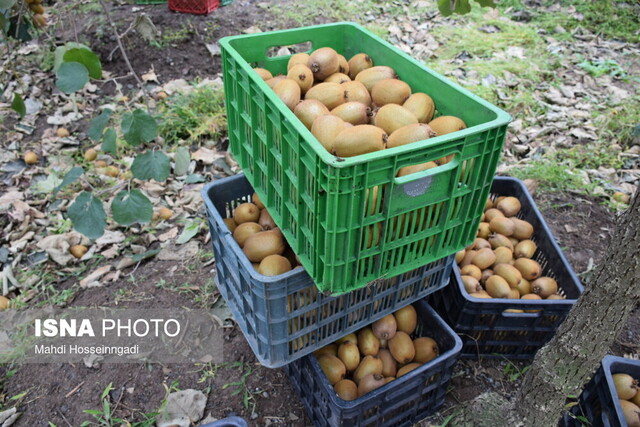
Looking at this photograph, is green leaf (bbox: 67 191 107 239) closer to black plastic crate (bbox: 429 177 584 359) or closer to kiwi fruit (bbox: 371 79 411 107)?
kiwi fruit (bbox: 371 79 411 107)

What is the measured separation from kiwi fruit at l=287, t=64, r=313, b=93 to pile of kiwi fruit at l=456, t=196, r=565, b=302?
112cm

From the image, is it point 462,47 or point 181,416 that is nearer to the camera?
point 181,416

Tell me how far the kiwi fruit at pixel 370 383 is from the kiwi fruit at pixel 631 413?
1.00 m

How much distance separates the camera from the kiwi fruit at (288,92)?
6.56ft

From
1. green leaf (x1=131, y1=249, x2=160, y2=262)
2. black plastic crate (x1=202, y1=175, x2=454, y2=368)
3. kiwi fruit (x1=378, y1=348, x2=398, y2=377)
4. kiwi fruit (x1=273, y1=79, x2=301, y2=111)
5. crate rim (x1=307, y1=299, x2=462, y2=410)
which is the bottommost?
green leaf (x1=131, y1=249, x2=160, y2=262)

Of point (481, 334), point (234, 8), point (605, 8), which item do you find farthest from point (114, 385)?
point (605, 8)

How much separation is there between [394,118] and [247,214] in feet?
2.76

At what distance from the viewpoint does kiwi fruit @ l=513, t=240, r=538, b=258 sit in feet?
9.19

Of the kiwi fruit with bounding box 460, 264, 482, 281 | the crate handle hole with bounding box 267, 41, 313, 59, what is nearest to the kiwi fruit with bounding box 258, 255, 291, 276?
the kiwi fruit with bounding box 460, 264, 482, 281

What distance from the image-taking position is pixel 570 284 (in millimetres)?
2564

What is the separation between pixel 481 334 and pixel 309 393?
0.94m

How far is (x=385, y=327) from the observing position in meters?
2.34

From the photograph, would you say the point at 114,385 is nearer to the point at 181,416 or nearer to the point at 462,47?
the point at 181,416

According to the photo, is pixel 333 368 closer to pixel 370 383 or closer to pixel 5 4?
pixel 370 383
